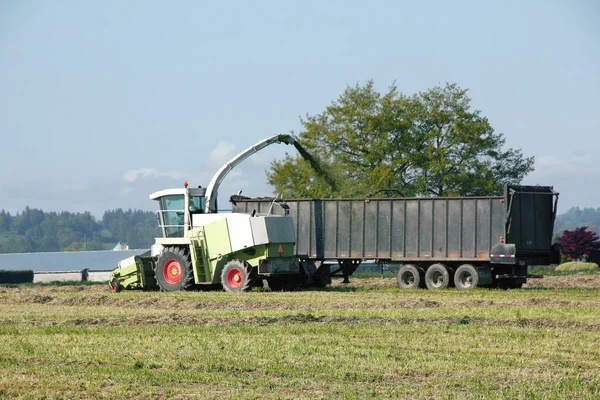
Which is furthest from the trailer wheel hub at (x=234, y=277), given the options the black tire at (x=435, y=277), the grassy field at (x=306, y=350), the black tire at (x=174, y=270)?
the black tire at (x=435, y=277)

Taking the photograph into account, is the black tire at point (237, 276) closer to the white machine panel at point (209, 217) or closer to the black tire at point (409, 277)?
the white machine panel at point (209, 217)

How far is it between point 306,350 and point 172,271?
1801 cm

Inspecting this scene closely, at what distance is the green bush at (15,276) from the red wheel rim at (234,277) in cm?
2200

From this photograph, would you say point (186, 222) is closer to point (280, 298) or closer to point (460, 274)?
point (280, 298)

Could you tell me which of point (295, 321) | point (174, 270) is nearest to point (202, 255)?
point (174, 270)

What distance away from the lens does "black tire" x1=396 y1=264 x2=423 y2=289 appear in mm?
34125

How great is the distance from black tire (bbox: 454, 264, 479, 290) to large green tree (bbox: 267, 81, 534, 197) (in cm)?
1967

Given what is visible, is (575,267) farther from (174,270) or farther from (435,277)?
(174,270)

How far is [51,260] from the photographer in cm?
8819

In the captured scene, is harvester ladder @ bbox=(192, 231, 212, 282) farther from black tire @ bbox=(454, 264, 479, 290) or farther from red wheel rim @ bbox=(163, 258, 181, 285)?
black tire @ bbox=(454, 264, 479, 290)

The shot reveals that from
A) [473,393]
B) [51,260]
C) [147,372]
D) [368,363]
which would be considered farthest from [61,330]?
[51,260]

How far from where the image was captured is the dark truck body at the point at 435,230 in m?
32.4

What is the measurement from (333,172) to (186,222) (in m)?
19.4

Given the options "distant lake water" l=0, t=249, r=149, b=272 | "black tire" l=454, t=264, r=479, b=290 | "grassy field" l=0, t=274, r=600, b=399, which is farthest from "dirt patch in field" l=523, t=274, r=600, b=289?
"distant lake water" l=0, t=249, r=149, b=272
